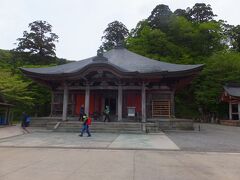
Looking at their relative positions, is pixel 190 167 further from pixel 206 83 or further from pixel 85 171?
pixel 206 83

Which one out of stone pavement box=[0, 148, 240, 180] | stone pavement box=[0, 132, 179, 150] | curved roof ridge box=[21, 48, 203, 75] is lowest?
stone pavement box=[0, 148, 240, 180]

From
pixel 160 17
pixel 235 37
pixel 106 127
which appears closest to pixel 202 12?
pixel 235 37

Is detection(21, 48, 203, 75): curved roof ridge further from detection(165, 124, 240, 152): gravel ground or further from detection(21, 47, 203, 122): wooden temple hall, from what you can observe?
detection(165, 124, 240, 152): gravel ground

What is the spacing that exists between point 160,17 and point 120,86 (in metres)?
28.4

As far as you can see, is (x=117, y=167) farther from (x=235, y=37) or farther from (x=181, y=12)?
(x=181, y=12)

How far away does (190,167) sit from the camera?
581cm

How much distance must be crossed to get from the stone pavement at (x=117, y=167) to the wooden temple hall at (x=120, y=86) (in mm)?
9764

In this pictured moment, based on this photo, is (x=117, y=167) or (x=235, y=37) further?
(x=235, y=37)

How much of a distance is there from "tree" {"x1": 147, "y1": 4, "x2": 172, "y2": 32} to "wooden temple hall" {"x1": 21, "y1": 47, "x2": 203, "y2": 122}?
67.4ft

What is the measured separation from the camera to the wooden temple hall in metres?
16.9

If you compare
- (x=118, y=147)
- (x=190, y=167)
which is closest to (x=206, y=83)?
(x=118, y=147)

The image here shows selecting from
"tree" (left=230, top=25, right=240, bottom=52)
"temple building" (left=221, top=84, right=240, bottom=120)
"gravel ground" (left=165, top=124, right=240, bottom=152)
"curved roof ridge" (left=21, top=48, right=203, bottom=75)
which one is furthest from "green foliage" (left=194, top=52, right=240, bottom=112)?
"gravel ground" (left=165, top=124, right=240, bottom=152)

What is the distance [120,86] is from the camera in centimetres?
1750

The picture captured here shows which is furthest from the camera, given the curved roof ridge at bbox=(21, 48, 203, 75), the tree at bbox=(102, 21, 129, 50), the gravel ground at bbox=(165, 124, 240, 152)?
the tree at bbox=(102, 21, 129, 50)
